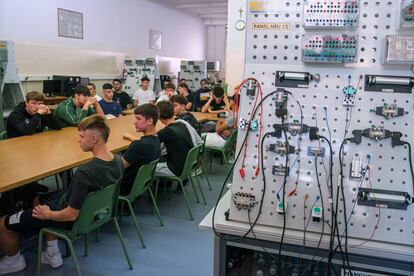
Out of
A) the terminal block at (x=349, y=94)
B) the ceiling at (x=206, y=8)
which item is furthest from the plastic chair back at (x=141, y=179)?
the ceiling at (x=206, y=8)

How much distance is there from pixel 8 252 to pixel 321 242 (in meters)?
2.31

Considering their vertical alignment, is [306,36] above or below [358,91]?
above

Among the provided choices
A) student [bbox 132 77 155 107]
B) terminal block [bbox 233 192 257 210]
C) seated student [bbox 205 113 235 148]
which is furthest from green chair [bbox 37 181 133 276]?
student [bbox 132 77 155 107]

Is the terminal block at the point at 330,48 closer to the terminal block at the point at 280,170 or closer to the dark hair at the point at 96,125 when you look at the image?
the terminal block at the point at 280,170

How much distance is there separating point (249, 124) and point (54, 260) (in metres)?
2.09

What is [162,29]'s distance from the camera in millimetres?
12039

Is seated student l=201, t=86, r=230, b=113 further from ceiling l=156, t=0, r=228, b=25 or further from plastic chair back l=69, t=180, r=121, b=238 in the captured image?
ceiling l=156, t=0, r=228, b=25

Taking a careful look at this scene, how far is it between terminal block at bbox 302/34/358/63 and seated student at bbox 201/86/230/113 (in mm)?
5697

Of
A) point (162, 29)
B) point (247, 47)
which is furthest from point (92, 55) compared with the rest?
point (247, 47)

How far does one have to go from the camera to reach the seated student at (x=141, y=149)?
Answer: 10.9ft

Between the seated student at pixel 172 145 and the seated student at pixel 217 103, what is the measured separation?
3087 mm

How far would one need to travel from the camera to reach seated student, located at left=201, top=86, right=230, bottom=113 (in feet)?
23.4

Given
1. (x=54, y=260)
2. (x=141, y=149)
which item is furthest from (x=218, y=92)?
(x=54, y=260)

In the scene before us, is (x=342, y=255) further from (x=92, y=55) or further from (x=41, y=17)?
(x=92, y=55)
